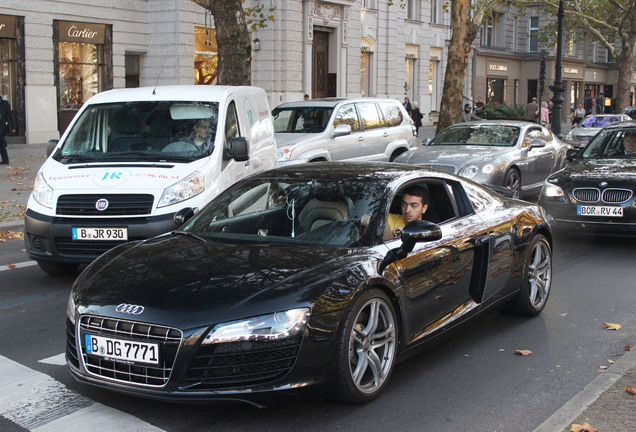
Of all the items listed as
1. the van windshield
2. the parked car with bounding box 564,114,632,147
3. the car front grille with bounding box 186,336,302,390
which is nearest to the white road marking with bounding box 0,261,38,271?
the van windshield

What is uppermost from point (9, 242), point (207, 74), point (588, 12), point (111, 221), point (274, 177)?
point (588, 12)

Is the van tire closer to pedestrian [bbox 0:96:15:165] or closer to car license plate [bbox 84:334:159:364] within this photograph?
car license plate [bbox 84:334:159:364]

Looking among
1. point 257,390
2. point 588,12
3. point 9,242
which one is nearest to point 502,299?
point 257,390

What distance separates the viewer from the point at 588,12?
50.2m

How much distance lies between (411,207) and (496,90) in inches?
2062

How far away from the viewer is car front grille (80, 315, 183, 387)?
13.3 feet

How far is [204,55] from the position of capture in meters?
30.8

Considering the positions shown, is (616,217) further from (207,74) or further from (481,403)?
(207,74)

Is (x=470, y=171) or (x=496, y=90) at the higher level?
(x=496, y=90)

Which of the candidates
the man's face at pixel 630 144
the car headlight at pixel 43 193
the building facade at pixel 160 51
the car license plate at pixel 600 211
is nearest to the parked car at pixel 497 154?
the man's face at pixel 630 144

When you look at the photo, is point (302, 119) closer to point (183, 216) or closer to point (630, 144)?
point (630, 144)

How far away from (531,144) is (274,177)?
9.61 meters

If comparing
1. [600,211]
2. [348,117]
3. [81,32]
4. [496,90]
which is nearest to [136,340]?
[600,211]

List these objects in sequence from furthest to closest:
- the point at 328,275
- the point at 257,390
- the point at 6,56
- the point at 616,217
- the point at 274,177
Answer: the point at 6,56, the point at 616,217, the point at 274,177, the point at 328,275, the point at 257,390
